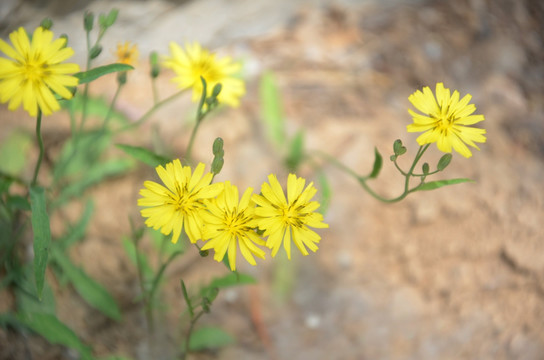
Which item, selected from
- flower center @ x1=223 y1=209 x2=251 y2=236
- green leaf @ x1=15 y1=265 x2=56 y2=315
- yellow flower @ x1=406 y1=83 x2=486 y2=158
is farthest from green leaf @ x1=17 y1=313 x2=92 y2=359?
yellow flower @ x1=406 y1=83 x2=486 y2=158

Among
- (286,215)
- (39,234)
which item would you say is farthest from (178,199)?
(39,234)

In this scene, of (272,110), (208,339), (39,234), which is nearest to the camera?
(39,234)

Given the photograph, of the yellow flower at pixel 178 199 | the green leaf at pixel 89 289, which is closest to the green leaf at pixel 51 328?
the green leaf at pixel 89 289

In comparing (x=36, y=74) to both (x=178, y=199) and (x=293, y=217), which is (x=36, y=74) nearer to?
(x=178, y=199)

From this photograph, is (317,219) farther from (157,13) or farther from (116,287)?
(157,13)

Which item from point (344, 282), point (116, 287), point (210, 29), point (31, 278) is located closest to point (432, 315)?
point (344, 282)

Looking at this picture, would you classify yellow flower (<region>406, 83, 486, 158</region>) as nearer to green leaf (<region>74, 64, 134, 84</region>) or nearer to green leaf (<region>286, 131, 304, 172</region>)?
green leaf (<region>74, 64, 134, 84</region>)
